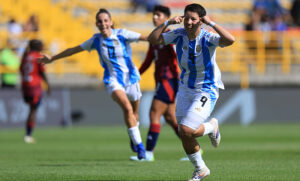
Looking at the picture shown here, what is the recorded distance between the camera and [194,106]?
858 cm

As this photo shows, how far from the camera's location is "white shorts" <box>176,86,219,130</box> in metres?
8.46

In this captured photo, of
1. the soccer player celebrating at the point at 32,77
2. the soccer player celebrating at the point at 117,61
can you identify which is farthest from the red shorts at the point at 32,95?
the soccer player celebrating at the point at 117,61

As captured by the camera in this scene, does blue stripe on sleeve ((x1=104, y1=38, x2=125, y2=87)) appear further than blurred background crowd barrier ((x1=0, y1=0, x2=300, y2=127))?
No

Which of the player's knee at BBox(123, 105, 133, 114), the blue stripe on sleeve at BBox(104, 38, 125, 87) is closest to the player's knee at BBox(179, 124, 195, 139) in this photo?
the player's knee at BBox(123, 105, 133, 114)

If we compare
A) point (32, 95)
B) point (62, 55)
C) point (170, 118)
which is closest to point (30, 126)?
point (32, 95)

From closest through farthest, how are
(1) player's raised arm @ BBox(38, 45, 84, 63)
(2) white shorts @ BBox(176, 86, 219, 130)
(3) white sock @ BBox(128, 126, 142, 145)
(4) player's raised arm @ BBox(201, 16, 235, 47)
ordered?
(4) player's raised arm @ BBox(201, 16, 235, 47)
(2) white shorts @ BBox(176, 86, 219, 130)
(1) player's raised arm @ BBox(38, 45, 84, 63)
(3) white sock @ BBox(128, 126, 142, 145)

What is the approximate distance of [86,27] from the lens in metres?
28.5

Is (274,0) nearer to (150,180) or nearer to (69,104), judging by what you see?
(69,104)

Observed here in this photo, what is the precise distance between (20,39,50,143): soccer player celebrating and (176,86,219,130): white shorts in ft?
28.7

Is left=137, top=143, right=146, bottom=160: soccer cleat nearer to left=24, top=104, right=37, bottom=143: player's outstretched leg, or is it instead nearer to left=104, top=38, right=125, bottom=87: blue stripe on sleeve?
left=104, top=38, right=125, bottom=87: blue stripe on sleeve

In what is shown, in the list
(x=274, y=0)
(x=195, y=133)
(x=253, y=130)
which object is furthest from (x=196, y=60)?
(x=274, y=0)

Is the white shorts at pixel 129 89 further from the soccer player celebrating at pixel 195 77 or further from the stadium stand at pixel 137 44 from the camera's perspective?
the stadium stand at pixel 137 44

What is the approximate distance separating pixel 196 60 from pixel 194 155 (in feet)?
3.83

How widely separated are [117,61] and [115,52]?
15 centimetres
